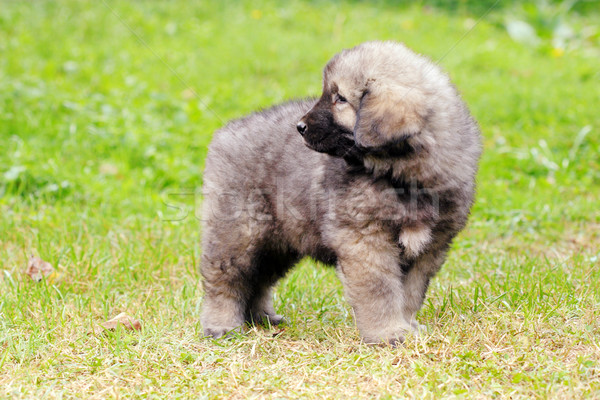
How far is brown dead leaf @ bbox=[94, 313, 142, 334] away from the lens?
3.40 meters

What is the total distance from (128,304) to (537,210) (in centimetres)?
301

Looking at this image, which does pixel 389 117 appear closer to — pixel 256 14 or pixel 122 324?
pixel 122 324

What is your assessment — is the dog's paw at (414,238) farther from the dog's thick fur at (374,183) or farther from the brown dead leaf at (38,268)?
the brown dead leaf at (38,268)

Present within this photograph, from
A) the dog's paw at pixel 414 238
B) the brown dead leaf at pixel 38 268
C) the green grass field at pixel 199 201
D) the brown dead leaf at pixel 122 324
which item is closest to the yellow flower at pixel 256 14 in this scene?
the green grass field at pixel 199 201

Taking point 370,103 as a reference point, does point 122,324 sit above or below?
below

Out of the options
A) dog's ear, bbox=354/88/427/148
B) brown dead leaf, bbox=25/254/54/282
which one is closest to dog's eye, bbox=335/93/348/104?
dog's ear, bbox=354/88/427/148

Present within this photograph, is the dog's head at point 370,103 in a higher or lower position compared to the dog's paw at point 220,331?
higher

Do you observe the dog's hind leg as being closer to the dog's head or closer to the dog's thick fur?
the dog's thick fur

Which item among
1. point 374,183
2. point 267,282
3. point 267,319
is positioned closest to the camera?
point 374,183

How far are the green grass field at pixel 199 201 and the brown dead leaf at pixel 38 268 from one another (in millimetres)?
64

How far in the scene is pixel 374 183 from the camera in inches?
121

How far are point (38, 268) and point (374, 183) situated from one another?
214 cm

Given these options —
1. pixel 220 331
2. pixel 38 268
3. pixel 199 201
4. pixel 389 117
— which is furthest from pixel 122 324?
pixel 199 201

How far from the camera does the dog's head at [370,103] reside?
2928mm
